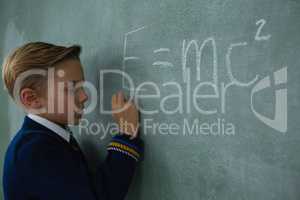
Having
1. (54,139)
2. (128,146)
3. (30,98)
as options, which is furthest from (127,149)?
(30,98)

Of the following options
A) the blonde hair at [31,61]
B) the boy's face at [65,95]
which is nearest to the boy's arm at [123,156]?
the boy's face at [65,95]

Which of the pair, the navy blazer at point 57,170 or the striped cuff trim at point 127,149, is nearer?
the navy blazer at point 57,170

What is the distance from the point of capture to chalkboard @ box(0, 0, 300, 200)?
68 cm

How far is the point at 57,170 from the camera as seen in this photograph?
87 centimetres

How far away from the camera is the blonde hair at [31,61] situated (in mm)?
931

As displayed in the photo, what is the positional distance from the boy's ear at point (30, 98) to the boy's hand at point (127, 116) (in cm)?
24

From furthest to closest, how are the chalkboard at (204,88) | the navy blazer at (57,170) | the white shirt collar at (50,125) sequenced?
1. the white shirt collar at (50,125)
2. the navy blazer at (57,170)
3. the chalkboard at (204,88)

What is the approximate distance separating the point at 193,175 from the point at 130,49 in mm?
422

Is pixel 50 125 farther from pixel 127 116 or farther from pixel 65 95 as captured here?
pixel 127 116

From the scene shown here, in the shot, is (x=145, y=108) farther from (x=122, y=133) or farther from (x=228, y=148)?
(x=228, y=148)

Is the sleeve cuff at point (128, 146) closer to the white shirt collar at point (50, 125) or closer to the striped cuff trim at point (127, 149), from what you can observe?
the striped cuff trim at point (127, 149)

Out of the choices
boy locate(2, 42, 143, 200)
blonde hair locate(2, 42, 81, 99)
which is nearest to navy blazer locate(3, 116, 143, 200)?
boy locate(2, 42, 143, 200)

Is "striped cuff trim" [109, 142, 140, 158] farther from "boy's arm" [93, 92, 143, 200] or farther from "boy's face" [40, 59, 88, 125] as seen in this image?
"boy's face" [40, 59, 88, 125]

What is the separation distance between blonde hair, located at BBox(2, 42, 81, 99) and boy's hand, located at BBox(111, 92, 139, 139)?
0.71 ft
